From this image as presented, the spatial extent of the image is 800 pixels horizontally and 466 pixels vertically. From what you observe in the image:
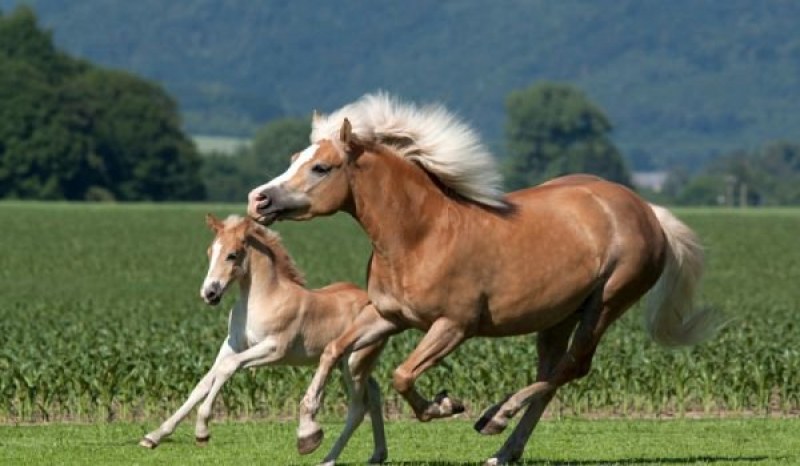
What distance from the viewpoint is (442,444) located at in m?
15.9

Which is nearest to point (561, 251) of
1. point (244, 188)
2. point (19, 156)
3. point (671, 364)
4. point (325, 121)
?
point (325, 121)

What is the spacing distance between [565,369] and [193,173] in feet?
419

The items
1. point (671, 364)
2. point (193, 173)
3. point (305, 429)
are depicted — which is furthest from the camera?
point (193, 173)

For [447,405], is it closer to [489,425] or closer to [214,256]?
[489,425]

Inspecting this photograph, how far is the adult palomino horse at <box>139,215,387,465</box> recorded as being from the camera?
A: 14.3 meters

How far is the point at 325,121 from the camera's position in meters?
12.9

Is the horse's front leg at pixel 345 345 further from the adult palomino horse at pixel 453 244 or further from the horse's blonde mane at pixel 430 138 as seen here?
the horse's blonde mane at pixel 430 138

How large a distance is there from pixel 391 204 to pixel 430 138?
21.0 inches

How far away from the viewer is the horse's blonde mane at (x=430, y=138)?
13.1 metres

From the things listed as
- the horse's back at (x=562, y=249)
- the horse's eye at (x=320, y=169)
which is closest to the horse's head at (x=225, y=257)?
the horse's eye at (x=320, y=169)

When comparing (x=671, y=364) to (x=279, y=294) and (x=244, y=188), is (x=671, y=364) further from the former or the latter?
(x=244, y=188)

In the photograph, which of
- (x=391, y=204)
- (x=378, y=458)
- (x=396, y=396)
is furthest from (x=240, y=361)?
(x=396, y=396)

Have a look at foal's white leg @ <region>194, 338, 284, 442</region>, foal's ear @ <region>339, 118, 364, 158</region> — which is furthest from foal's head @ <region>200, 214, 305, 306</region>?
foal's ear @ <region>339, 118, 364, 158</region>

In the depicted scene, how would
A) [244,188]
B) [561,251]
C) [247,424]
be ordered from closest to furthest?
[561,251]
[247,424]
[244,188]
